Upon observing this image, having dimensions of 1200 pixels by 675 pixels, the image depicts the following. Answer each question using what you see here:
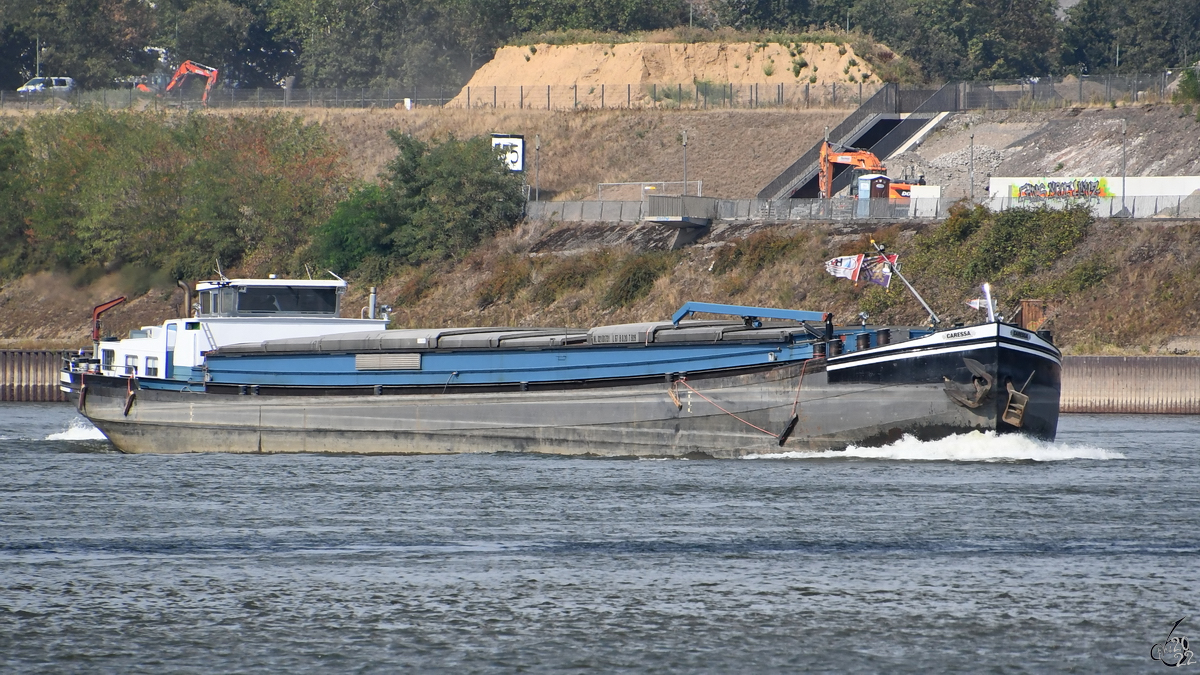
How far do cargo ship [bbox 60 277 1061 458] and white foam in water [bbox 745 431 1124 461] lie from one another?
226 millimetres

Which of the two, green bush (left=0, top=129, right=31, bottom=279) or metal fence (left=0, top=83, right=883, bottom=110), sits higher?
metal fence (left=0, top=83, right=883, bottom=110)

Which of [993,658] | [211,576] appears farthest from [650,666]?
[211,576]

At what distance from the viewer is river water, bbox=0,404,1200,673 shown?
18.7 m

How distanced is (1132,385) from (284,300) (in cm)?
3275

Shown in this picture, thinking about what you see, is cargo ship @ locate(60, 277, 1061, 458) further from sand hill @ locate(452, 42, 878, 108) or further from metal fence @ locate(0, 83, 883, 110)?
sand hill @ locate(452, 42, 878, 108)

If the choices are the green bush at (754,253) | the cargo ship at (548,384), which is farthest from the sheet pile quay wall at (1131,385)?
the green bush at (754,253)

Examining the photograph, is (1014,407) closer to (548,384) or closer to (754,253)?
(548,384)

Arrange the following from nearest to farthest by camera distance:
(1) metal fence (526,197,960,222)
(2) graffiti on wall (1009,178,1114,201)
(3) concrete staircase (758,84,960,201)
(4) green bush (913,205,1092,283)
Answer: (4) green bush (913,205,1092,283) → (1) metal fence (526,197,960,222) → (2) graffiti on wall (1009,178,1114,201) → (3) concrete staircase (758,84,960,201)

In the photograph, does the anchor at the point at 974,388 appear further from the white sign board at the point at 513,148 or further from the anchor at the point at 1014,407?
the white sign board at the point at 513,148

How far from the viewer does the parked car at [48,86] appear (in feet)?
411

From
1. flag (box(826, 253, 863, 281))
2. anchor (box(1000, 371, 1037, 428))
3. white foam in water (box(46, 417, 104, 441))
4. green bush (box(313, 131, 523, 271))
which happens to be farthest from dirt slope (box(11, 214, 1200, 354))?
anchor (box(1000, 371, 1037, 428))

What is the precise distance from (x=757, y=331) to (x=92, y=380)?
71.9 feet

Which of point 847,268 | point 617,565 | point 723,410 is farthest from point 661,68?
point 617,565

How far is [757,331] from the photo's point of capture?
3619cm
